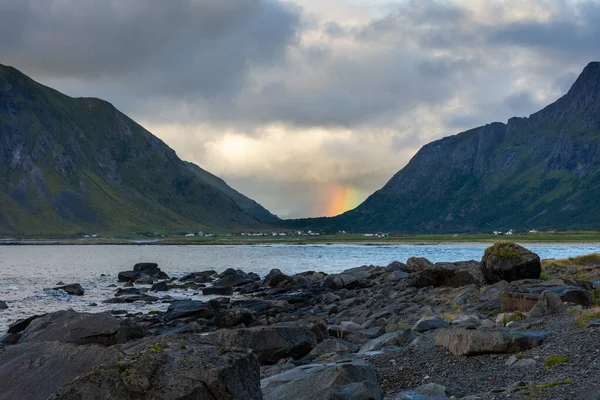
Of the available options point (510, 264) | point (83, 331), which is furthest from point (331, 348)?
point (510, 264)

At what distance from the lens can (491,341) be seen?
17.0m

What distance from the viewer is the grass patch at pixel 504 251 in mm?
38688

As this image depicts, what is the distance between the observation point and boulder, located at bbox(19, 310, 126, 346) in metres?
23.8

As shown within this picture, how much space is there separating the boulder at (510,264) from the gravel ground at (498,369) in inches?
752

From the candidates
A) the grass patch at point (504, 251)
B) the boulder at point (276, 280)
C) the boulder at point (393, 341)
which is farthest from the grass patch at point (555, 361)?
the boulder at point (276, 280)

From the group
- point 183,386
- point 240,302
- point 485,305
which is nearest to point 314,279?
point 240,302

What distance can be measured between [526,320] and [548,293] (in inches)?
99.9

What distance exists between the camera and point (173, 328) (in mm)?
35000

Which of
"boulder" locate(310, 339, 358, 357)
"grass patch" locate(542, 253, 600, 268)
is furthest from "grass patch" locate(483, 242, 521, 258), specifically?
"boulder" locate(310, 339, 358, 357)

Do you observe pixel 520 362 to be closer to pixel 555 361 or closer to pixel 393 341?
pixel 555 361

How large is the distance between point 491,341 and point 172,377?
10.6 metres

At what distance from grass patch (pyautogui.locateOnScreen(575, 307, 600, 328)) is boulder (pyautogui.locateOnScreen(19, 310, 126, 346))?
16509mm

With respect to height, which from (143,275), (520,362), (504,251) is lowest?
(143,275)

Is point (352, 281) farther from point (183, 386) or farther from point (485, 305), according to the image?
point (183, 386)
